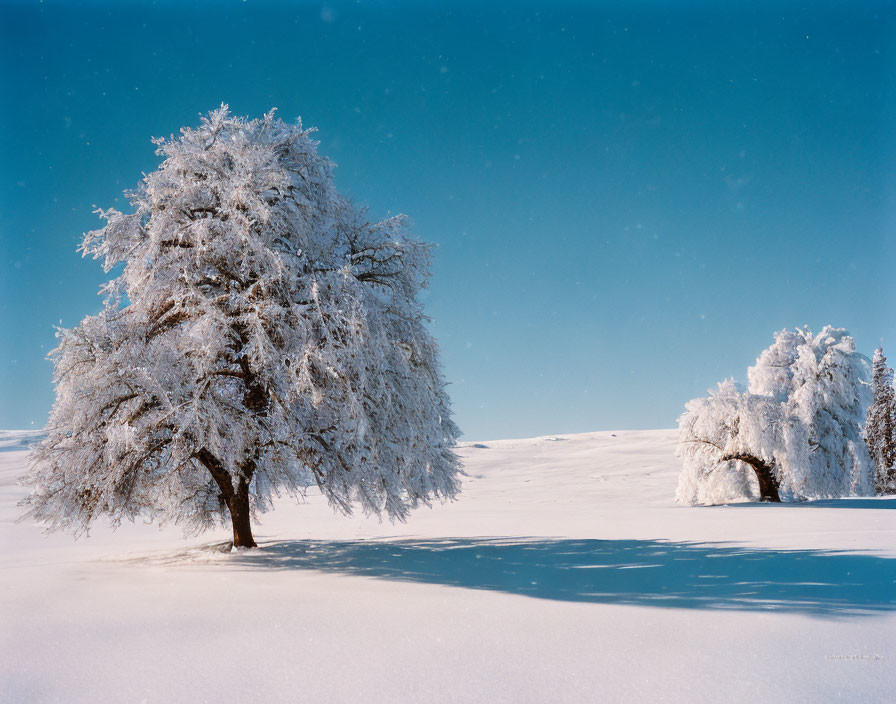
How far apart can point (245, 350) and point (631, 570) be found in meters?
6.99

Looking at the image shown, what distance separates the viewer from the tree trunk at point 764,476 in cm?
2333

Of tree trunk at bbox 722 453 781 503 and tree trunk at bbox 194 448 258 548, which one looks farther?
tree trunk at bbox 722 453 781 503

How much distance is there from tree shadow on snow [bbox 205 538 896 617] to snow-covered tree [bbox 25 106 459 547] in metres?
1.25

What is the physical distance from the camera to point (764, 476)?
77.3 feet

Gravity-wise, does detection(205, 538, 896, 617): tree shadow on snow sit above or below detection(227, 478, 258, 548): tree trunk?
below

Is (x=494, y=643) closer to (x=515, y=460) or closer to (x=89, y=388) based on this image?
(x=89, y=388)

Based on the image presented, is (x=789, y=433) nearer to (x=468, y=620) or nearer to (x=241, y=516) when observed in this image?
(x=241, y=516)

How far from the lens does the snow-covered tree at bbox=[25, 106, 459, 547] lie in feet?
31.1

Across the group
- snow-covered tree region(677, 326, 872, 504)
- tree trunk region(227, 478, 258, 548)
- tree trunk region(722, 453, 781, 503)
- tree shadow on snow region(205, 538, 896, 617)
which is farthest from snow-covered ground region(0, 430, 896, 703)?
tree trunk region(722, 453, 781, 503)

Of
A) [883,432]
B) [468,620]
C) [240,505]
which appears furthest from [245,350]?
[883,432]

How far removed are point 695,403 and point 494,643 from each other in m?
21.7

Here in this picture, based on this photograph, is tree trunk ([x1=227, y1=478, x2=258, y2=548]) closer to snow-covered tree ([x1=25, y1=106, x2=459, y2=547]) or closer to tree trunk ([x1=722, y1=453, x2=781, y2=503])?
snow-covered tree ([x1=25, y1=106, x2=459, y2=547])

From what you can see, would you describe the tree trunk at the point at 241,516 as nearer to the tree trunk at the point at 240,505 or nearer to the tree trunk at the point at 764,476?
the tree trunk at the point at 240,505

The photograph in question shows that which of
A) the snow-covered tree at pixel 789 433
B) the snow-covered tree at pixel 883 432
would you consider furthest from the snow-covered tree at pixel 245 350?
the snow-covered tree at pixel 883 432
